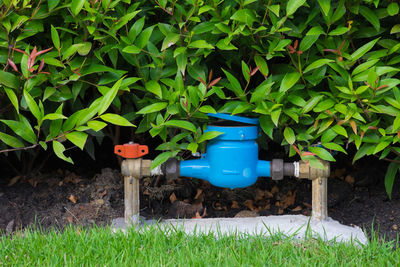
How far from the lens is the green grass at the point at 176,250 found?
2.06 meters

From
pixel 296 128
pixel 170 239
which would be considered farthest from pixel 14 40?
pixel 296 128

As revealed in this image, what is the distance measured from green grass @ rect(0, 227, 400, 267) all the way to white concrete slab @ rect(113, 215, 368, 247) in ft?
0.20

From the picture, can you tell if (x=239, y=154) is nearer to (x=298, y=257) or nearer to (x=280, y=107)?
(x=280, y=107)

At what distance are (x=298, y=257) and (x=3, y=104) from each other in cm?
168

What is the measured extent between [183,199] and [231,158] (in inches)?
24.2

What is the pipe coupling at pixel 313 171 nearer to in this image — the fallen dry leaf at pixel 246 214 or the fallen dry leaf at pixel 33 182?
the fallen dry leaf at pixel 246 214

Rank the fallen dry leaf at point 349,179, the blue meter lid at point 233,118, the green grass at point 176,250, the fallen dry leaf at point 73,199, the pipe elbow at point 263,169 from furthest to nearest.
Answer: the fallen dry leaf at point 349,179
the fallen dry leaf at point 73,199
the pipe elbow at point 263,169
the blue meter lid at point 233,118
the green grass at point 176,250

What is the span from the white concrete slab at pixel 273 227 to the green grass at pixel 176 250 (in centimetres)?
6

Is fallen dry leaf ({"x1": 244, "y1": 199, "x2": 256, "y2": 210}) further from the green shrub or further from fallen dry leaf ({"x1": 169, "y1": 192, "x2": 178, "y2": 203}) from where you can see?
the green shrub

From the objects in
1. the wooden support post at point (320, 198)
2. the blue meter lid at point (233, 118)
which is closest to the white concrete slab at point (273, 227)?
the wooden support post at point (320, 198)

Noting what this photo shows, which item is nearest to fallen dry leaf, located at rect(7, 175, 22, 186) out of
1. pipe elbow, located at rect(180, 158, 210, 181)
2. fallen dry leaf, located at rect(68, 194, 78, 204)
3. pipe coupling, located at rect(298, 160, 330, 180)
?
fallen dry leaf, located at rect(68, 194, 78, 204)

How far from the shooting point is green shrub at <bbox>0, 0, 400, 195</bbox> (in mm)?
2309

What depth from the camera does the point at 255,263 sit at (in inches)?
80.8

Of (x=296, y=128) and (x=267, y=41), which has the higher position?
(x=267, y=41)
